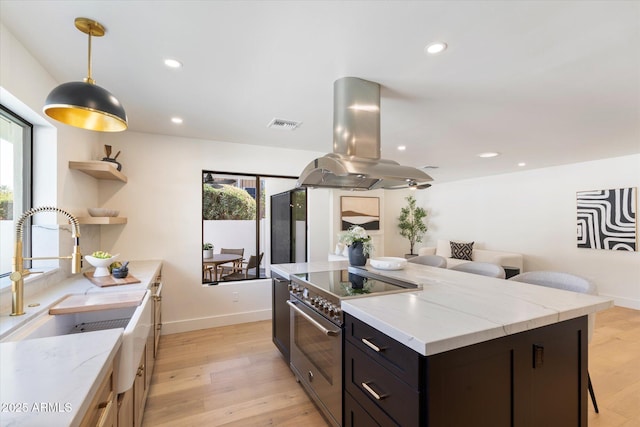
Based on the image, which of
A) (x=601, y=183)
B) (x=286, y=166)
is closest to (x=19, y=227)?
(x=286, y=166)

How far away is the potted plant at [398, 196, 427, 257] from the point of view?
7.69 metres

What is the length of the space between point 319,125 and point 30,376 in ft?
9.67

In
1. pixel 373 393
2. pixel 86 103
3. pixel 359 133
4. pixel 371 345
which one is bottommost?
pixel 373 393

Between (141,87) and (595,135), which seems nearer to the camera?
(141,87)

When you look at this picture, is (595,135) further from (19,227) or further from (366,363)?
(19,227)

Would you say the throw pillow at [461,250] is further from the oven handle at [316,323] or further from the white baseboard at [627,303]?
the oven handle at [316,323]

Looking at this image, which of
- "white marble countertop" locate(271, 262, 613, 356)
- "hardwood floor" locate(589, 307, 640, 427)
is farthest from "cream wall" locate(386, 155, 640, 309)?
"white marble countertop" locate(271, 262, 613, 356)

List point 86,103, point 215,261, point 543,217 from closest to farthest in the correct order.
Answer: point 86,103, point 215,261, point 543,217

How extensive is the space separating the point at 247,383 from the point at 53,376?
1.86 m

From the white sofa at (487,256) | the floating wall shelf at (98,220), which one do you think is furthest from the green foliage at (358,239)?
the white sofa at (487,256)

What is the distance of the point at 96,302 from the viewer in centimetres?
174

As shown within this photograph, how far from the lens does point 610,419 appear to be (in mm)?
2020

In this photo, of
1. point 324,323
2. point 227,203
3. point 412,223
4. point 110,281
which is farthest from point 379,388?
point 412,223

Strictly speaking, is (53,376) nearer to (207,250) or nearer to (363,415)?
(363,415)
